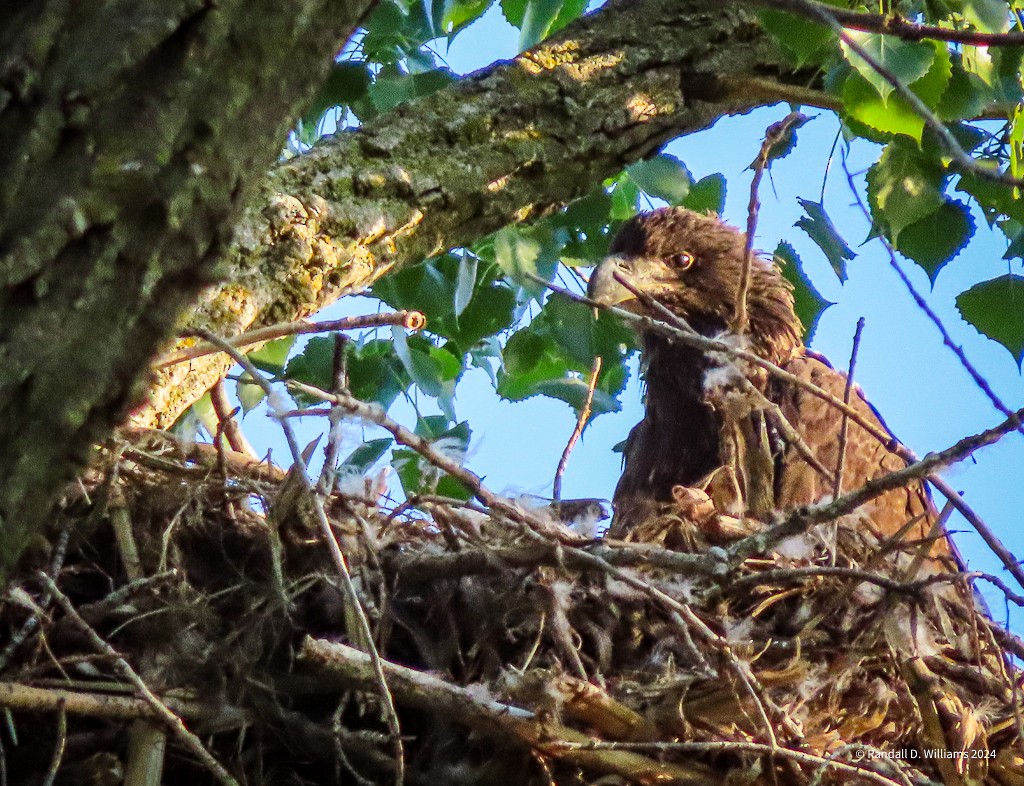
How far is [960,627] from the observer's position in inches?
119

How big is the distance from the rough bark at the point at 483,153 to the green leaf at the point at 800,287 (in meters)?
0.73

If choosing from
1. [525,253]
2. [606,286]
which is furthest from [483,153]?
[606,286]

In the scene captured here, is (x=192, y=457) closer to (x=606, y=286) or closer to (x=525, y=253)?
(x=525, y=253)

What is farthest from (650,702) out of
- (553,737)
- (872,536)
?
(872,536)

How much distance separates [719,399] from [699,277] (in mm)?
1535

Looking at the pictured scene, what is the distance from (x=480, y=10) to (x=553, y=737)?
2.40 m

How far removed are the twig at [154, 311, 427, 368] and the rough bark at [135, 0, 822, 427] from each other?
0.93 ft

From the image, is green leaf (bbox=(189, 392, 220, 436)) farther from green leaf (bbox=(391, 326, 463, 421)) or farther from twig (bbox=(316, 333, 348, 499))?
twig (bbox=(316, 333, 348, 499))

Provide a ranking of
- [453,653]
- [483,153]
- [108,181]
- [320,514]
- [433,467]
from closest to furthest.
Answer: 1. [108,181]
2. [320,514]
3. [453,653]
4. [483,153]
5. [433,467]

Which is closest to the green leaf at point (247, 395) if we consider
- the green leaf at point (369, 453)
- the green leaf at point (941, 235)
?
the green leaf at point (369, 453)

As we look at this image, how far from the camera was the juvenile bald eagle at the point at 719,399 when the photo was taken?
3.76 metres

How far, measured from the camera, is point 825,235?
3.50 m

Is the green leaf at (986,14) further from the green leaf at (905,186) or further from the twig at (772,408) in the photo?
the twig at (772,408)

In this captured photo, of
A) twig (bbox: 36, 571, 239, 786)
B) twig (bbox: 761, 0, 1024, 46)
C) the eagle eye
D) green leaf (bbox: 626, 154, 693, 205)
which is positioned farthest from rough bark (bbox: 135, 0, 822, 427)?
the eagle eye
